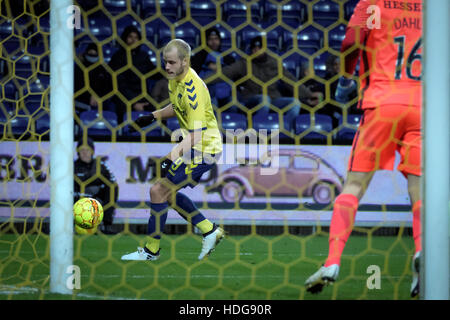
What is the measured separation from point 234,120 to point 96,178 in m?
1.90

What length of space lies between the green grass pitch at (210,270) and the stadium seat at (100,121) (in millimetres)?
1454

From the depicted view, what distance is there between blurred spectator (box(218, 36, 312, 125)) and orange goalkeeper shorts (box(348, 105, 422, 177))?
334 centimetres

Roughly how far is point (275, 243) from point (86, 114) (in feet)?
9.15

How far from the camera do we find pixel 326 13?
1025cm

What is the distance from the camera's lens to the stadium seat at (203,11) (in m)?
9.91

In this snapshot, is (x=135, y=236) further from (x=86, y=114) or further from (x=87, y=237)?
(x=86, y=114)

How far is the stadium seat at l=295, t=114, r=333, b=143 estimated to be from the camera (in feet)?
25.3

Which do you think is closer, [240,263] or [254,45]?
[240,263]

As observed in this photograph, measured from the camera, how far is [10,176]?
7.49 metres

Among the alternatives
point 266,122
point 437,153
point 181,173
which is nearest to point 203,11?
point 266,122

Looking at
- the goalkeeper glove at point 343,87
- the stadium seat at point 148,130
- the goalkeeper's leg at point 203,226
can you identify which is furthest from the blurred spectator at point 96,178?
the goalkeeper glove at point 343,87

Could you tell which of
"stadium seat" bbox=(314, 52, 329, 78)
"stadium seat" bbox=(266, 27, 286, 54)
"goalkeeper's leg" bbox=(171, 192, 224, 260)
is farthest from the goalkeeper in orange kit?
"stadium seat" bbox=(266, 27, 286, 54)
